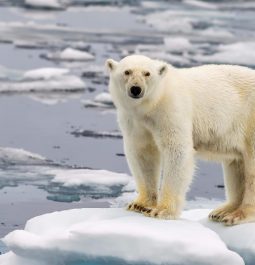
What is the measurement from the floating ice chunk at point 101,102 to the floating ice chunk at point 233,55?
6.31 feet

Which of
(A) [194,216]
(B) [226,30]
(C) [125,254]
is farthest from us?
(B) [226,30]

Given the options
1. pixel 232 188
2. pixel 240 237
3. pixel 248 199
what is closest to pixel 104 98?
pixel 232 188

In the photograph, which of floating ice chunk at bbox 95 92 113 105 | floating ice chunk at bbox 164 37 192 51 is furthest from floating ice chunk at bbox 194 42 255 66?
floating ice chunk at bbox 95 92 113 105

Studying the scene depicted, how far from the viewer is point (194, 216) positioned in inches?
211

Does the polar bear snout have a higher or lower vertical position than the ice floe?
higher

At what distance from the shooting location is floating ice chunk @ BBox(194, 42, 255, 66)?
10.9 meters

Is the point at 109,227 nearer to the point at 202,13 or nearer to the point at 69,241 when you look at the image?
the point at 69,241

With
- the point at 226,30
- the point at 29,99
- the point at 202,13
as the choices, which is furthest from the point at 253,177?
the point at 202,13

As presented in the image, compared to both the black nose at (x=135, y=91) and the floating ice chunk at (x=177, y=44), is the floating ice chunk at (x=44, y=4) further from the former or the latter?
the black nose at (x=135, y=91)

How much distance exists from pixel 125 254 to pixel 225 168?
3.62 feet

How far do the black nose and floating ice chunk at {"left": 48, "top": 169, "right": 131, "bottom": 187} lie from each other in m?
2.33

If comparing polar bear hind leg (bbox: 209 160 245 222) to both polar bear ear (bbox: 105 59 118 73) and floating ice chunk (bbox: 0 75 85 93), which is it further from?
floating ice chunk (bbox: 0 75 85 93)

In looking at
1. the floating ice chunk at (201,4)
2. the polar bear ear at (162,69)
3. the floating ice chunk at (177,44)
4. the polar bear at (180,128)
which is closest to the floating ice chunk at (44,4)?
the floating ice chunk at (201,4)

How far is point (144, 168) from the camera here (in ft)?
15.6
